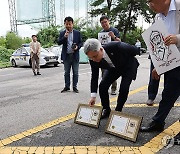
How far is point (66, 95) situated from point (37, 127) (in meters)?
2.44

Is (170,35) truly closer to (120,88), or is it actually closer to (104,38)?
(120,88)

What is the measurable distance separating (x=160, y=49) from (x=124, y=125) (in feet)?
3.44

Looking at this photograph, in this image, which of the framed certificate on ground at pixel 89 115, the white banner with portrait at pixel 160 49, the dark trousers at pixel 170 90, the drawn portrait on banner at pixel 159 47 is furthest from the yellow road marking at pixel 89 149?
the drawn portrait on banner at pixel 159 47

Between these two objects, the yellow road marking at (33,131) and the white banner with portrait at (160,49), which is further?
the yellow road marking at (33,131)

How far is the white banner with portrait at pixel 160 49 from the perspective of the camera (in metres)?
3.11

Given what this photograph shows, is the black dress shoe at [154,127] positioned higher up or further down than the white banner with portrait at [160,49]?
further down

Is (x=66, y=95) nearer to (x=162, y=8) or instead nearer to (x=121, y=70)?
(x=121, y=70)

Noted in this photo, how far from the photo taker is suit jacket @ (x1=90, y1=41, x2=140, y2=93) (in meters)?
3.73

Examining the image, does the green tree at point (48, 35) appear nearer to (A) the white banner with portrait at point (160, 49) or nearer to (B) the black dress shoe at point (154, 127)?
(B) the black dress shoe at point (154, 127)

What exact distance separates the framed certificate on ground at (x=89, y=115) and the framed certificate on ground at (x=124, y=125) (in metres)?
0.27

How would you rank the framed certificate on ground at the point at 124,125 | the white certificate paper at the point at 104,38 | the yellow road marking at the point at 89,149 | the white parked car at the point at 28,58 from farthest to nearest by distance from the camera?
1. the white parked car at the point at 28,58
2. the white certificate paper at the point at 104,38
3. the framed certificate on ground at the point at 124,125
4. the yellow road marking at the point at 89,149

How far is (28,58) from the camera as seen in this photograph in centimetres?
1623

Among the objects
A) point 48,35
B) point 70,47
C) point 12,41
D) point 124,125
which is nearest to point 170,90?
point 124,125

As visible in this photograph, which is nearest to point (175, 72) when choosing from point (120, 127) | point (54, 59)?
point (120, 127)
